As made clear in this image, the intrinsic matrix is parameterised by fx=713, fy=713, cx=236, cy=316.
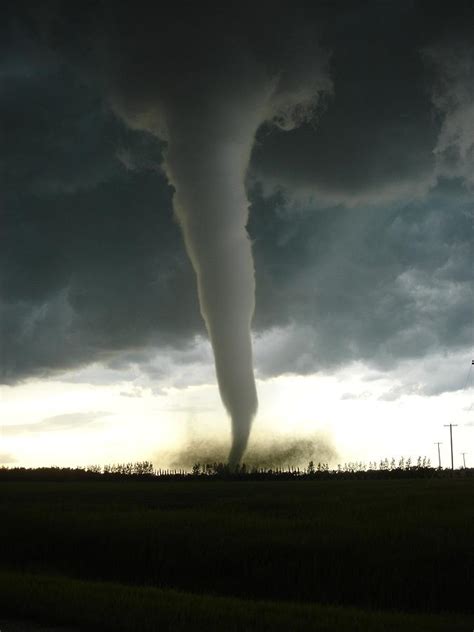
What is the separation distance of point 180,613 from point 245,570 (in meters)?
7.49

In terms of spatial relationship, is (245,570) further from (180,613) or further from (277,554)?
(180,613)

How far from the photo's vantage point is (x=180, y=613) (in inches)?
707

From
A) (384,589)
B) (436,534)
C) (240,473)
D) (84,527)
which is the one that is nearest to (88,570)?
(84,527)

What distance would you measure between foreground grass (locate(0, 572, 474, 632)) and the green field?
0.11 ft

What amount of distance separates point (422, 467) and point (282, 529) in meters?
144

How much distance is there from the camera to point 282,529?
1248 inches

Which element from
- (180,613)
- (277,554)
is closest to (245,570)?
(277,554)

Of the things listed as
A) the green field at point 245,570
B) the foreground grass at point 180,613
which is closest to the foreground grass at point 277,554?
the green field at point 245,570

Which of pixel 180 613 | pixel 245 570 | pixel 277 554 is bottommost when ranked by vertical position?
pixel 180 613

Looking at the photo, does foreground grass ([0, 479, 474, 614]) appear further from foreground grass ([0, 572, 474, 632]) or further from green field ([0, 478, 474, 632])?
foreground grass ([0, 572, 474, 632])

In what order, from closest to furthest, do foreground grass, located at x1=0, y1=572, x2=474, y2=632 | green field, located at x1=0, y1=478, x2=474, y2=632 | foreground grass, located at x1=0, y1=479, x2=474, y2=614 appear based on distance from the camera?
foreground grass, located at x1=0, y1=572, x2=474, y2=632, green field, located at x1=0, y1=478, x2=474, y2=632, foreground grass, located at x1=0, y1=479, x2=474, y2=614

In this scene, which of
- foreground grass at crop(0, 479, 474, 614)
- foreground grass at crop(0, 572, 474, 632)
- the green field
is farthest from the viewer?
foreground grass at crop(0, 479, 474, 614)

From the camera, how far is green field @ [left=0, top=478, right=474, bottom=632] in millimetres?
18172

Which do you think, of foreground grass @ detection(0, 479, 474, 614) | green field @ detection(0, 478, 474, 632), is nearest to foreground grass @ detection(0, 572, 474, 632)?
green field @ detection(0, 478, 474, 632)
